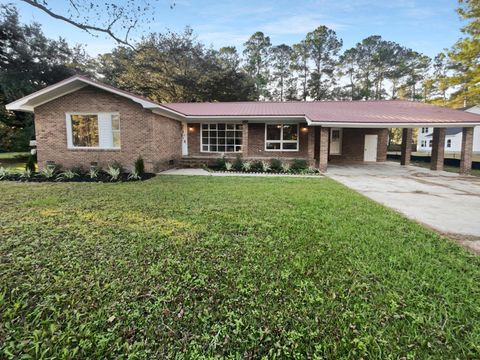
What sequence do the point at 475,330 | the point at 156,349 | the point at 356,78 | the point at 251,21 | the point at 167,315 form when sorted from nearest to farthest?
the point at 156,349 < the point at 475,330 < the point at 167,315 < the point at 251,21 < the point at 356,78

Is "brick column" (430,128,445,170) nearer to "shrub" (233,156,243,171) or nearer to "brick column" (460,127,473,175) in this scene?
"brick column" (460,127,473,175)

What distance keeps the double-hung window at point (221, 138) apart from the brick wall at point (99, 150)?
4.50m

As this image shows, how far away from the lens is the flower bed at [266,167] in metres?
12.5

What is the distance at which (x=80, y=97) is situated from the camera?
36.4 ft

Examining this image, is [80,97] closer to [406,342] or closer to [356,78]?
[406,342]

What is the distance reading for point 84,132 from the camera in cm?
1162

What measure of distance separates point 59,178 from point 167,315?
9.79 meters

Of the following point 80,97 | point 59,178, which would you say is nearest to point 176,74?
point 80,97

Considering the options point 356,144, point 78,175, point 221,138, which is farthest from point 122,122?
point 356,144

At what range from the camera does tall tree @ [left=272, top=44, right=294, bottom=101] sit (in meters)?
38.8

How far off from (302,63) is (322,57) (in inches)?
119

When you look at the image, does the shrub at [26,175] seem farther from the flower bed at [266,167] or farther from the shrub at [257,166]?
the shrub at [257,166]

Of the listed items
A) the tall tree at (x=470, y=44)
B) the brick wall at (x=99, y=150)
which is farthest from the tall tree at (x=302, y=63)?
the brick wall at (x=99, y=150)

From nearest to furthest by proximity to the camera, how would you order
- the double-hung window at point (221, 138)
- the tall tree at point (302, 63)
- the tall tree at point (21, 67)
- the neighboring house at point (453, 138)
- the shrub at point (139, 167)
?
1. the shrub at point (139, 167)
2. the double-hung window at point (221, 138)
3. the tall tree at point (21, 67)
4. the neighboring house at point (453, 138)
5. the tall tree at point (302, 63)
